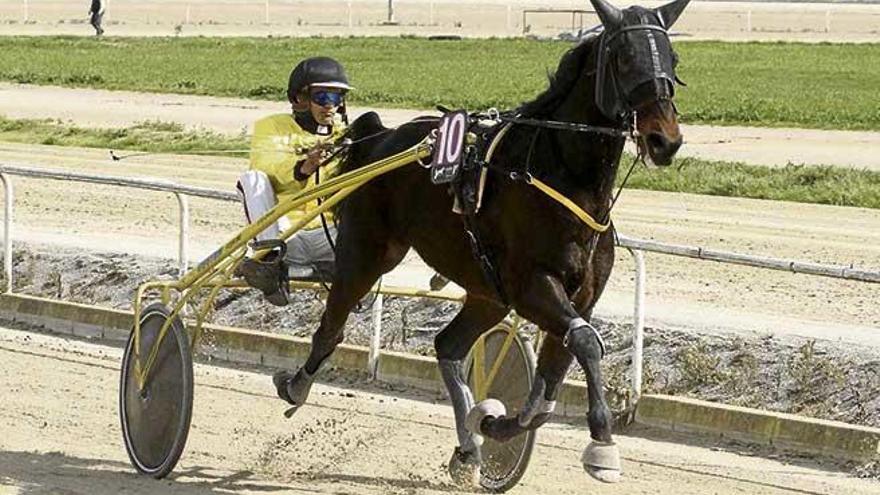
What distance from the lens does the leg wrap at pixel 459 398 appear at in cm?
723

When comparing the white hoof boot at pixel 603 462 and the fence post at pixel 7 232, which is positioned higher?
the white hoof boot at pixel 603 462

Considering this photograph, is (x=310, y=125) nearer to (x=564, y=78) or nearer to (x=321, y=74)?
(x=321, y=74)

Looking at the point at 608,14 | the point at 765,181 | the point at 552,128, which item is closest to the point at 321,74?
the point at 552,128

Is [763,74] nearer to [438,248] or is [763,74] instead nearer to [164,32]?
[164,32]

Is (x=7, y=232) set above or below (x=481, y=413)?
below

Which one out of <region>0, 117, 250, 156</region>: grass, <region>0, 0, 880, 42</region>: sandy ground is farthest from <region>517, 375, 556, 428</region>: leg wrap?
<region>0, 0, 880, 42</region>: sandy ground

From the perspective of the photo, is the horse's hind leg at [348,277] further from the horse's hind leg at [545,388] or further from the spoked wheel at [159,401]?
the horse's hind leg at [545,388]

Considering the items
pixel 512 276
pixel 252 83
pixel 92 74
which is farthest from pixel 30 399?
pixel 92 74

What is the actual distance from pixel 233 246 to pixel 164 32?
4467 cm

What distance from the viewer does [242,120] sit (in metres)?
26.1

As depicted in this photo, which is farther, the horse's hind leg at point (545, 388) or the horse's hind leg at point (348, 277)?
the horse's hind leg at point (348, 277)

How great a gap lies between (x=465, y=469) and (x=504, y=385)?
643mm

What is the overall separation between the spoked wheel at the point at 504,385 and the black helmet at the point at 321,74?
4.02 feet

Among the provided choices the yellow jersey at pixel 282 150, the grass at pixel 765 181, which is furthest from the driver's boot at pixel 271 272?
the grass at pixel 765 181
